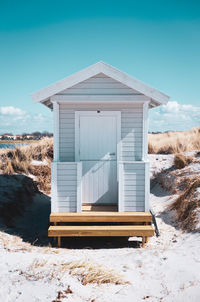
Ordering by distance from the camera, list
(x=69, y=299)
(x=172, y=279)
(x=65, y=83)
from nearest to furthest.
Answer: (x=69, y=299) < (x=172, y=279) < (x=65, y=83)

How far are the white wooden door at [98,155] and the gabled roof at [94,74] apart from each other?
97 centimetres

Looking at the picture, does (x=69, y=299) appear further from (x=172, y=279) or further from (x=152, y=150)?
(x=152, y=150)

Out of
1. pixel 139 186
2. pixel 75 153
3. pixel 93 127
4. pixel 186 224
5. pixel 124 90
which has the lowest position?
pixel 186 224

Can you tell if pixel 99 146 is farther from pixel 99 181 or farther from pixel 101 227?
pixel 101 227

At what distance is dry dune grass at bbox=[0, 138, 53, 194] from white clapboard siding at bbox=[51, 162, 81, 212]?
553 centimetres

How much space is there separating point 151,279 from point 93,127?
3949 millimetres

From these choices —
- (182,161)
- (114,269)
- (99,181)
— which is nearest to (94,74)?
(99,181)

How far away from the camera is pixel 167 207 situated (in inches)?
359

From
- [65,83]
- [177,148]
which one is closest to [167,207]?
[65,83]

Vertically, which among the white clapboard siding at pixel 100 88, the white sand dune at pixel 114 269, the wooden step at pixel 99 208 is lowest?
the white sand dune at pixel 114 269

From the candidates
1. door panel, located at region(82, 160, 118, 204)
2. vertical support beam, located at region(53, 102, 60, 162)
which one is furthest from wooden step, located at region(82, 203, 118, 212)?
vertical support beam, located at region(53, 102, 60, 162)

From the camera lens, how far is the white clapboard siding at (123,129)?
6.88 m

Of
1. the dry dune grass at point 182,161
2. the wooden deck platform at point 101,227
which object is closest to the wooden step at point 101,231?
the wooden deck platform at point 101,227

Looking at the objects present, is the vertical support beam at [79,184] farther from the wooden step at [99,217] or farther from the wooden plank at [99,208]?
the wooden plank at [99,208]
